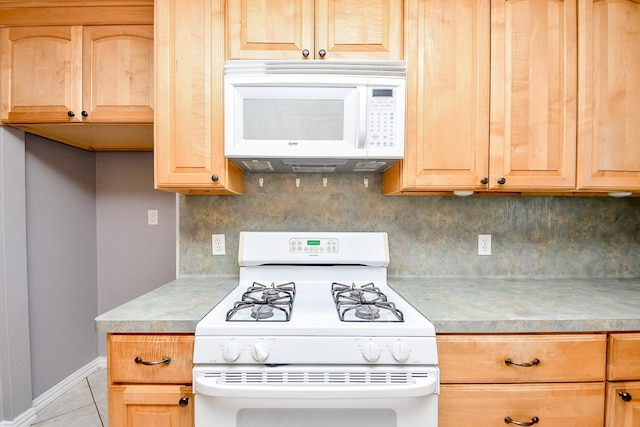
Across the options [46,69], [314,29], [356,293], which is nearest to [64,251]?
[46,69]

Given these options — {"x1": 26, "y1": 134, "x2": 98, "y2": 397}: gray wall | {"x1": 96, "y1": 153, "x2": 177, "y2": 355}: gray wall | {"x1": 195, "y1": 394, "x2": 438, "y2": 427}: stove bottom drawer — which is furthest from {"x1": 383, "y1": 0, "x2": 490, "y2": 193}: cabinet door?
{"x1": 26, "y1": 134, "x2": 98, "y2": 397}: gray wall

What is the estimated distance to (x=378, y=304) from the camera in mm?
1218

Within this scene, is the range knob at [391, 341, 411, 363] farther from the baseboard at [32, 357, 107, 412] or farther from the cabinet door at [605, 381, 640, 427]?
the baseboard at [32, 357, 107, 412]

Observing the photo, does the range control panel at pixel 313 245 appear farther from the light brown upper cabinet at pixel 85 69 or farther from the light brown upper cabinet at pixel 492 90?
the light brown upper cabinet at pixel 85 69

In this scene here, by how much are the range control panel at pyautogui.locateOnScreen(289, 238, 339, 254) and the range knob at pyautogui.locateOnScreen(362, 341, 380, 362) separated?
633 mm

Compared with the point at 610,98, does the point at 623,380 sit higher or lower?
lower

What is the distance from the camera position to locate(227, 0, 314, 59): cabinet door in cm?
139

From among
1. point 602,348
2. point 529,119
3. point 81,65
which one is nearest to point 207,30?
point 81,65

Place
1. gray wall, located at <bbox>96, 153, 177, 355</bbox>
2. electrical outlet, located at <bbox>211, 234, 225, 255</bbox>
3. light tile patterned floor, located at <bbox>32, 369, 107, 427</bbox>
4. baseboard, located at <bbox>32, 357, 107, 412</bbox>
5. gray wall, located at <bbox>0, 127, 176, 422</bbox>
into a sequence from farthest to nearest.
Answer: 1. gray wall, located at <bbox>96, 153, 177, 355</bbox>
2. baseboard, located at <bbox>32, 357, 107, 412</bbox>
3. light tile patterned floor, located at <bbox>32, 369, 107, 427</bbox>
4. gray wall, located at <bbox>0, 127, 176, 422</bbox>
5. electrical outlet, located at <bbox>211, 234, 225, 255</bbox>

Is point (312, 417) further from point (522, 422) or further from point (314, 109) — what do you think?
point (314, 109)

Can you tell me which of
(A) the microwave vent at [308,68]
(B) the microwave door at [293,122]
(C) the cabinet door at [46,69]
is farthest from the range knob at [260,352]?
(C) the cabinet door at [46,69]

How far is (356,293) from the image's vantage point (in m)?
1.39

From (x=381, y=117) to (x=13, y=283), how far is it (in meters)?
2.27

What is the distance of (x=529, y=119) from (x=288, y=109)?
1067 mm
